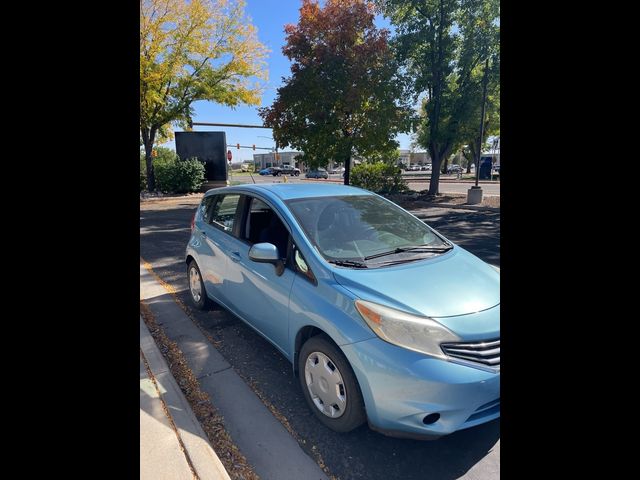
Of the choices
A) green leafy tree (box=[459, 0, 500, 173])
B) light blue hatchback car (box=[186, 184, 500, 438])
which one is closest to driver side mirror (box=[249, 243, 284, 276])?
light blue hatchback car (box=[186, 184, 500, 438])

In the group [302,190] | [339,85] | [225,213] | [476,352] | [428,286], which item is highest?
[339,85]

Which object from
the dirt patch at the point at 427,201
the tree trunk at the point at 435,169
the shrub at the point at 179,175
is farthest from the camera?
the shrub at the point at 179,175

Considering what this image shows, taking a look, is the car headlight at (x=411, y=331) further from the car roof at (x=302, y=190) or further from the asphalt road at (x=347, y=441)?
the car roof at (x=302, y=190)

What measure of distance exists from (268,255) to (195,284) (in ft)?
6.96

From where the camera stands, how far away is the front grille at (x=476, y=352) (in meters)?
2.05

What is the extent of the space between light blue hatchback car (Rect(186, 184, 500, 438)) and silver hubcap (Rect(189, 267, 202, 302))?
895 mm

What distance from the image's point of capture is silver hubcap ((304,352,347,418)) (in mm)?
2311

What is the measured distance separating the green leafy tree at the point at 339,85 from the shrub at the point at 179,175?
8847 millimetres

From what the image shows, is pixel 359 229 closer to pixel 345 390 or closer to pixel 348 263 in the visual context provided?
Answer: pixel 348 263

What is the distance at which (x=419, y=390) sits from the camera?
199 centimetres

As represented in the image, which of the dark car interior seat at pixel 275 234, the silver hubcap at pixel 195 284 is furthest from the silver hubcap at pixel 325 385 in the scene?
the silver hubcap at pixel 195 284

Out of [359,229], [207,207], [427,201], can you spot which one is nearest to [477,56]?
[427,201]

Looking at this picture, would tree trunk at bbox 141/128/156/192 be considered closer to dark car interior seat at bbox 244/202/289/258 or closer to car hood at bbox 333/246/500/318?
dark car interior seat at bbox 244/202/289/258
